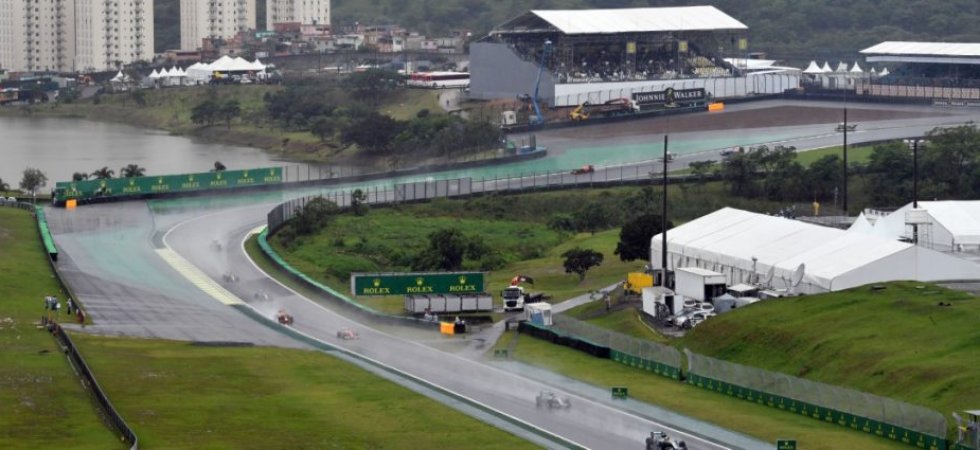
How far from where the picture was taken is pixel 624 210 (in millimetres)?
93250

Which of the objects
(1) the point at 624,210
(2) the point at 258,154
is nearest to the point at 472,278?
(1) the point at 624,210

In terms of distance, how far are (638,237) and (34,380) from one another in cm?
2892

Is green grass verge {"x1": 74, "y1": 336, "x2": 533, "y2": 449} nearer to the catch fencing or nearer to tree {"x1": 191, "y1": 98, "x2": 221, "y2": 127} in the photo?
the catch fencing

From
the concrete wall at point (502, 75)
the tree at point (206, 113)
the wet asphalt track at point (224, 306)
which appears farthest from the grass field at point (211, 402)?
the tree at point (206, 113)

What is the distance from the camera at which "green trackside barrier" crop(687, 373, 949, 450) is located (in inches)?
1699

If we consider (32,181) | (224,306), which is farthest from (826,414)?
(32,181)

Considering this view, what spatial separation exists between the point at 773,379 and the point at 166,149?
106 meters

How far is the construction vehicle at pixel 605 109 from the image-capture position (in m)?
132

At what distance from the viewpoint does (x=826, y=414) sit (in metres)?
46.7

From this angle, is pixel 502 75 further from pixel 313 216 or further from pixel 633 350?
pixel 633 350

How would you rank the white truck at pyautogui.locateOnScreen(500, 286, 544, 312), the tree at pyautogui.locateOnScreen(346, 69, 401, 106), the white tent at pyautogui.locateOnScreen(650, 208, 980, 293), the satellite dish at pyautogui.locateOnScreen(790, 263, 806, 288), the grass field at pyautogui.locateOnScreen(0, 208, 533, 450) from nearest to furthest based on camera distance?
the grass field at pyautogui.locateOnScreen(0, 208, 533, 450) < the white tent at pyautogui.locateOnScreen(650, 208, 980, 293) < the satellite dish at pyautogui.locateOnScreen(790, 263, 806, 288) < the white truck at pyautogui.locateOnScreen(500, 286, 544, 312) < the tree at pyautogui.locateOnScreen(346, 69, 401, 106)

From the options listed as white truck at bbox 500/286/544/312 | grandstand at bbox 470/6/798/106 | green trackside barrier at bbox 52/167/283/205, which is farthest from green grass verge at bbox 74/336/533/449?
grandstand at bbox 470/6/798/106

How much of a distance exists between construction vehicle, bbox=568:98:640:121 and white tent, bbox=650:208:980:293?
57.9m

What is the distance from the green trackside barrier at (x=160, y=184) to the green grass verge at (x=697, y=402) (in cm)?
4392
